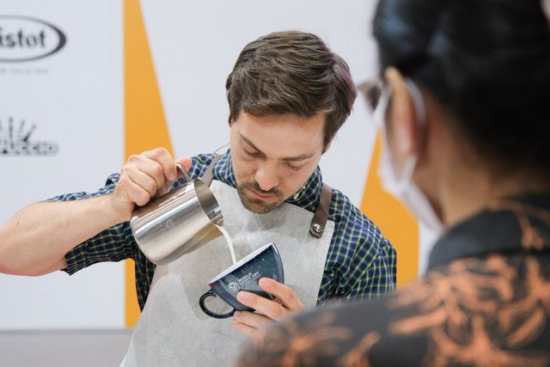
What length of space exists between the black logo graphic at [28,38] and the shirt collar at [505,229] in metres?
2.41

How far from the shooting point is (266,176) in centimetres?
152

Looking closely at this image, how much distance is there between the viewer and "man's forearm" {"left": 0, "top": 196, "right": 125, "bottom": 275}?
1463mm

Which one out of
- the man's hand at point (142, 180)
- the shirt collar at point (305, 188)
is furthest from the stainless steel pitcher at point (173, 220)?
the shirt collar at point (305, 188)

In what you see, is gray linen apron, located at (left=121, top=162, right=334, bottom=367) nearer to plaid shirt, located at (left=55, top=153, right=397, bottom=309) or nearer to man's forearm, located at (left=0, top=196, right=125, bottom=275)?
plaid shirt, located at (left=55, top=153, right=397, bottom=309)

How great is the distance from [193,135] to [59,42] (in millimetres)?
584

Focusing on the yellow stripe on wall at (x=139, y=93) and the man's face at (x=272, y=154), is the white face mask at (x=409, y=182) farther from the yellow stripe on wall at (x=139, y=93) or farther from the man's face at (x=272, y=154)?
the yellow stripe on wall at (x=139, y=93)

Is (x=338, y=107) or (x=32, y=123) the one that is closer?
(x=338, y=107)

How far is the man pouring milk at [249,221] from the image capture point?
1.47 metres

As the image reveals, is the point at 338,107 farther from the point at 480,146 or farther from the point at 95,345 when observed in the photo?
the point at 95,345

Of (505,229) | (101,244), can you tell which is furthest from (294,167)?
(505,229)

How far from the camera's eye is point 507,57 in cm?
55

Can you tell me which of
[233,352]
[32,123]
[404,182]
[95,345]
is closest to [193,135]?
[32,123]

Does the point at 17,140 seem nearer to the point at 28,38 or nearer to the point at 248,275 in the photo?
the point at 28,38

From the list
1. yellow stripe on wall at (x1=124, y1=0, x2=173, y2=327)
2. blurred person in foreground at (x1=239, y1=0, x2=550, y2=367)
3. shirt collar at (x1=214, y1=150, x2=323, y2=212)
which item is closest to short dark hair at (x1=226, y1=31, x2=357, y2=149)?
shirt collar at (x1=214, y1=150, x2=323, y2=212)
